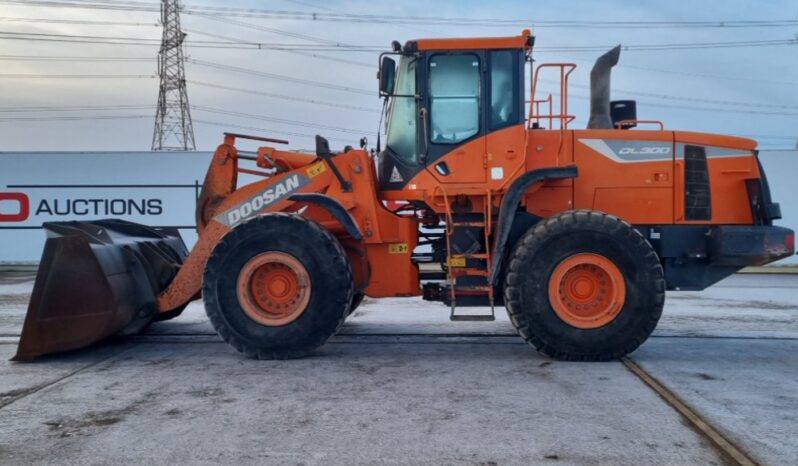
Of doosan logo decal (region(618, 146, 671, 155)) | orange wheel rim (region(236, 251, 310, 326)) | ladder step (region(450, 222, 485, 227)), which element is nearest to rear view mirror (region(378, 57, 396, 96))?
ladder step (region(450, 222, 485, 227))

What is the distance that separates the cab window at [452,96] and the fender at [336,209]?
1075mm

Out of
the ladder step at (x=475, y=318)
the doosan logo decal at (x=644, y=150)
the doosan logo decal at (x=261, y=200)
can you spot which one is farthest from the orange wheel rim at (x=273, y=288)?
the doosan logo decal at (x=644, y=150)

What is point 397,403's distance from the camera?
221 inches

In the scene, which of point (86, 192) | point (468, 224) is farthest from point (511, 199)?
point (86, 192)

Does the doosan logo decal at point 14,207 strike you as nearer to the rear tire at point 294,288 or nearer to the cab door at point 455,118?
the rear tire at point 294,288

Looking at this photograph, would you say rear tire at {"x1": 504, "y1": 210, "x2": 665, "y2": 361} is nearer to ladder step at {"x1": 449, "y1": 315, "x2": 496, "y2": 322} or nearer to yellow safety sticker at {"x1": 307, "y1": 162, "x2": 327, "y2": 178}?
ladder step at {"x1": 449, "y1": 315, "x2": 496, "y2": 322}

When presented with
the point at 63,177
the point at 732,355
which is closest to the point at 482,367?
the point at 732,355

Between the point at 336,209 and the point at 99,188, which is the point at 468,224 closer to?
the point at 336,209

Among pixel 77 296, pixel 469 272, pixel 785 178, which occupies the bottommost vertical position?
pixel 77 296

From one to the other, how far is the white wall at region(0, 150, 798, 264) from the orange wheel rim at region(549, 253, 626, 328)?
12.7 m

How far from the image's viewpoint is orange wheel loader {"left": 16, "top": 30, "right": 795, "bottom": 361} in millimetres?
6922

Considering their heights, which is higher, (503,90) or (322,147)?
(503,90)

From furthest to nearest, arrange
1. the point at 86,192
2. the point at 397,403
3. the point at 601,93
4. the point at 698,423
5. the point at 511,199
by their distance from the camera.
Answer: the point at 86,192
the point at 601,93
the point at 511,199
the point at 397,403
the point at 698,423

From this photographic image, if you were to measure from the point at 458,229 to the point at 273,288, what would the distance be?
1821mm
